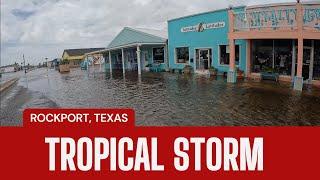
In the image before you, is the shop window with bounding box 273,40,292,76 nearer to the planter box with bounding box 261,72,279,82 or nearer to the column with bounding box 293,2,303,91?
the planter box with bounding box 261,72,279,82

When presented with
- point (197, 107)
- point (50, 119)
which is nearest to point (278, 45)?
point (197, 107)

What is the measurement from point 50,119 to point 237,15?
1607 cm

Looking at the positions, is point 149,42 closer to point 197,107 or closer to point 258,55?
point 258,55

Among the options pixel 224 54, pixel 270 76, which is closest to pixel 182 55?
pixel 224 54

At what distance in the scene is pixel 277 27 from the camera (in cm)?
1689

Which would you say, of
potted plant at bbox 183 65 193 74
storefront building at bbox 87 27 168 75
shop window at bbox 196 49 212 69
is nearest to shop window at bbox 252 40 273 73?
shop window at bbox 196 49 212 69

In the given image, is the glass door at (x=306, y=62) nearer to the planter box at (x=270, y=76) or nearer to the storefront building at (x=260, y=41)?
the storefront building at (x=260, y=41)

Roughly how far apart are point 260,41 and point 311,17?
14.2ft

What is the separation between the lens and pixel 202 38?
24.9m

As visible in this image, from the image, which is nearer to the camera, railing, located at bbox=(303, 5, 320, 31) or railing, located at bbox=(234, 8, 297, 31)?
railing, located at bbox=(303, 5, 320, 31)

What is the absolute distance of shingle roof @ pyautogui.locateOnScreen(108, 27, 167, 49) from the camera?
100 feet

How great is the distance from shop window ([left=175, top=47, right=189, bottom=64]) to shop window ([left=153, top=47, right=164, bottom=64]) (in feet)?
9.57

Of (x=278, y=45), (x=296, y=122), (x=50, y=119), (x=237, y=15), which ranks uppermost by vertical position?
(x=237, y=15)

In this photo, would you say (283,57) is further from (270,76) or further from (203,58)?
(203,58)
